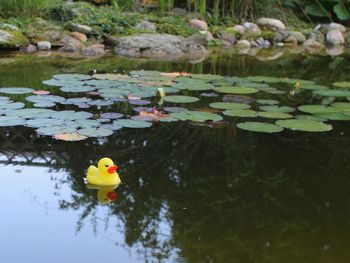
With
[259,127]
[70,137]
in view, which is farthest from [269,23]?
[70,137]

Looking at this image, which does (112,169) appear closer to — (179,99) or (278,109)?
(179,99)

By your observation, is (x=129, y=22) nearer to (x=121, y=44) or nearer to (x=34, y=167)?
(x=121, y=44)

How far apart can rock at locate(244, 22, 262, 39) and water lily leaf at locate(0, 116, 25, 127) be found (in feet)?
20.2

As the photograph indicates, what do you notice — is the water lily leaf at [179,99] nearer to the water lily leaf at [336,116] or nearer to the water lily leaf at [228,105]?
the water lily leaf at [228,105]

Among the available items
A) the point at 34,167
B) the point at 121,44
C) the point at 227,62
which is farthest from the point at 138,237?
the point at 121,44

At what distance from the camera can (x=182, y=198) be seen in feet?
8.21

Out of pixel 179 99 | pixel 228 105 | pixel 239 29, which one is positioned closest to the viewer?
pixel 228 105

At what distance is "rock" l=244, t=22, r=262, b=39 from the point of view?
355 inches

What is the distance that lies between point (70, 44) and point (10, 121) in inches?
151

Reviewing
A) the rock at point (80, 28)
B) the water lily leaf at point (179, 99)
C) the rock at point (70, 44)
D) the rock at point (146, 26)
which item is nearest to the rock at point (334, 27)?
the rock at point (146, 26)

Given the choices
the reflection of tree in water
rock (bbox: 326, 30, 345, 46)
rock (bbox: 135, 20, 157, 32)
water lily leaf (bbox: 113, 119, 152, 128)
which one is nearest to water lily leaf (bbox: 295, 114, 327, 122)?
the reflection of tree in water

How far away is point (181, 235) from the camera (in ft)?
7.04

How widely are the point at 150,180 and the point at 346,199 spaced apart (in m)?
0.90

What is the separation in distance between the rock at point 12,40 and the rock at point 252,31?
368 centimetres
